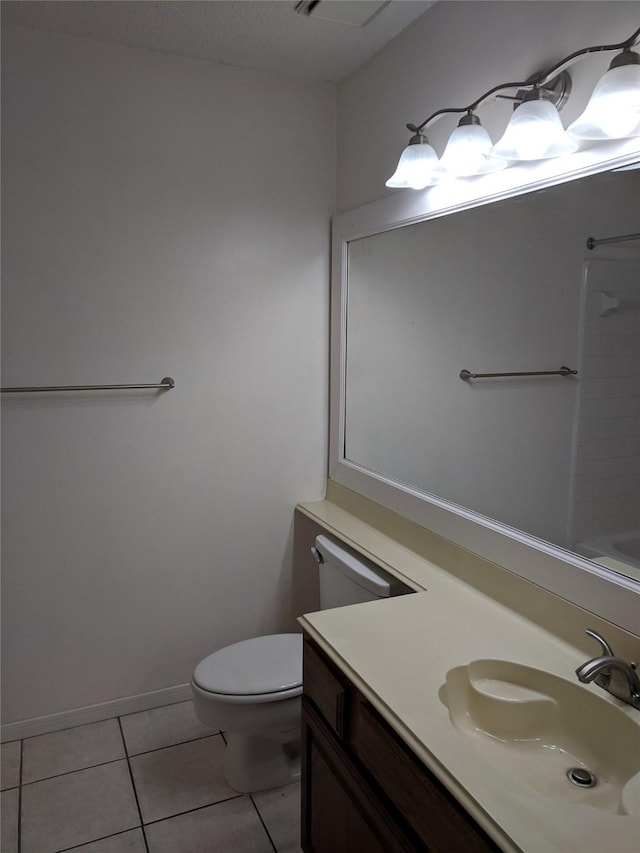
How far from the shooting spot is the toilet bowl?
1823 mm

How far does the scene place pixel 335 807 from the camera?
54.9 inches

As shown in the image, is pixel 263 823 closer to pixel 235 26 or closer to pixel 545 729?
pixel 545 729

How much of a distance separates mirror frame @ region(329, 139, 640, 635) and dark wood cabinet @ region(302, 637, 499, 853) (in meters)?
0.50

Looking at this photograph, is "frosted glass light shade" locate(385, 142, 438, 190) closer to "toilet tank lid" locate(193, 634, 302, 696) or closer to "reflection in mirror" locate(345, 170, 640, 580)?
"reflection in mirror" locate(345, 170, 640, 580)

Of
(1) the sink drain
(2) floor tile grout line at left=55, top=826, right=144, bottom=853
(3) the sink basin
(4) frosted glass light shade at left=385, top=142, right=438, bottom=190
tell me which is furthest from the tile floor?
(4) frosted glass light shade at left=385, top=142, right=438, bottom=190

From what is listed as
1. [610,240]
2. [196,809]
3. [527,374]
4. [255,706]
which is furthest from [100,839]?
[610,240]

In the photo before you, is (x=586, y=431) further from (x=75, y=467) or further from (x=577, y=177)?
(x=75, y=467)

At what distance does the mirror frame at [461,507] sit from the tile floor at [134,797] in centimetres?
96

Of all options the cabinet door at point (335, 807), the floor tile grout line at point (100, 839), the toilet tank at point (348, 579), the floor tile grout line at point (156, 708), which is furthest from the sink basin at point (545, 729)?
the floor tile grout line at point (156, 708)

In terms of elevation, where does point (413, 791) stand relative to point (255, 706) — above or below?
above

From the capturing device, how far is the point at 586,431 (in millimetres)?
1410

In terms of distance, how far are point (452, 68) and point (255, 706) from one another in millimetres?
1852

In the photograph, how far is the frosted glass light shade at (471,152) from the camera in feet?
4.99

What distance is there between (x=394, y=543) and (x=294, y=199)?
1287 millimetres
